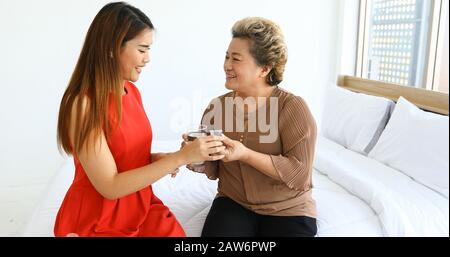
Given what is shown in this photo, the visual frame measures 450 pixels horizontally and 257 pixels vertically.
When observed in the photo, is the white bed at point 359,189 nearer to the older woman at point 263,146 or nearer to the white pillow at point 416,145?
the white pillow at point 416,145

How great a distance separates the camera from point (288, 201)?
4.12ft

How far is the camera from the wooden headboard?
1579 mm

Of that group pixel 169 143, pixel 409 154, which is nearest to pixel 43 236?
pixel 169 143

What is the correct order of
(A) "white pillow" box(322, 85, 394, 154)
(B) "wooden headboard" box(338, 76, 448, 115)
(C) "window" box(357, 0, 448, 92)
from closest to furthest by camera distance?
(C) "window" box(357, 0, 448, 92)
(B) "wooden headboard" box(338, 76, 448, 115)
(A) "white pillow" box(322, 85, 394, 154)

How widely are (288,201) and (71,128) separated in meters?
0.70

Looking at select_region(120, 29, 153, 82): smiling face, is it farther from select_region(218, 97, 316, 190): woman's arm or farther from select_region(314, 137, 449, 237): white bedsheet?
select_region(314, 137, 449, 237): white bedsheet

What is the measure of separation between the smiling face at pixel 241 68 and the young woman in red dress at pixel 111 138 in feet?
0.93

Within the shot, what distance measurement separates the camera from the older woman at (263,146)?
1.20m

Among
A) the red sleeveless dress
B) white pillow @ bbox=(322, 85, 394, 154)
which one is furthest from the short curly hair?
white pillow @ bbox=(322, 85, 394, 154)

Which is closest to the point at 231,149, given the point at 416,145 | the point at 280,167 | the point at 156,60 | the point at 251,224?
the point at 280,167

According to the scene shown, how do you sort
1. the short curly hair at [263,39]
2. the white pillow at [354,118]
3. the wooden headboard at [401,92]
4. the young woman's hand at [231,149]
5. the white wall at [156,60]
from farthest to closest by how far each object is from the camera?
the white wall at [156,60] → the white pillow at [354,118] → the wooden headboard at [401,92] → the short curly hair at [263,39] → the young woman's hand at [231,149]

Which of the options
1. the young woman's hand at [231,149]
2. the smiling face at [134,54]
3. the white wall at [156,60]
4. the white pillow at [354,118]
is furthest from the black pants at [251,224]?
the white wall at [156,60]

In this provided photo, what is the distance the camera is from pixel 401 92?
1.87 metres

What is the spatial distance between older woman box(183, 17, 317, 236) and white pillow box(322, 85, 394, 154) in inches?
27.9
